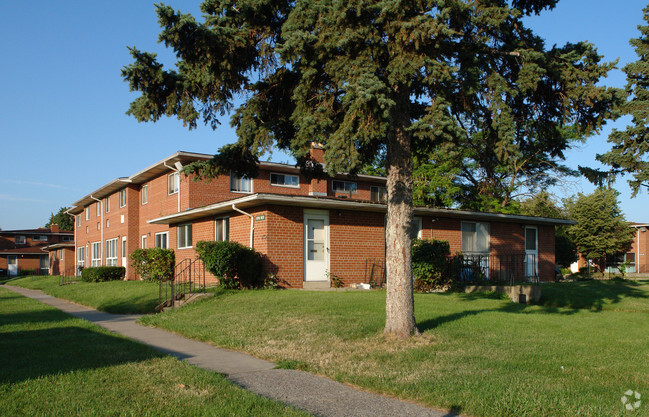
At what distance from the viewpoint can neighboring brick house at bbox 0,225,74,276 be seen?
60688mm

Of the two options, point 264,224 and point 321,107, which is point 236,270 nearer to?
point 264,224

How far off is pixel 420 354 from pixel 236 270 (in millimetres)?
9572

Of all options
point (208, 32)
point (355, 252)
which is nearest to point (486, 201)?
A: point (355, 252)

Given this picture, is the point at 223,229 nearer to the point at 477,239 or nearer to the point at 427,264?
the point at 427,264

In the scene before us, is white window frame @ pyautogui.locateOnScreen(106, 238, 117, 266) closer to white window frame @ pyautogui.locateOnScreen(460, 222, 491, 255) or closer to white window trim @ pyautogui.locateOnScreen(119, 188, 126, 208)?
white window trim @ pyautogui.locateOnScreen(119, 188, 126, 208)

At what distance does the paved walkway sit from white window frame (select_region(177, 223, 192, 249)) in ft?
41.7

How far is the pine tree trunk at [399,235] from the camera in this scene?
28.7 feet

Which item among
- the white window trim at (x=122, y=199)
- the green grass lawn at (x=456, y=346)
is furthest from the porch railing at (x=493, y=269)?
the white window trim at (x=122, y=199)

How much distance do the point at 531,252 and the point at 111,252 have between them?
2447 centimetres

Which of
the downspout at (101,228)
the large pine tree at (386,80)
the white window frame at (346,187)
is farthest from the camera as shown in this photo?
the downspout at (101,228)

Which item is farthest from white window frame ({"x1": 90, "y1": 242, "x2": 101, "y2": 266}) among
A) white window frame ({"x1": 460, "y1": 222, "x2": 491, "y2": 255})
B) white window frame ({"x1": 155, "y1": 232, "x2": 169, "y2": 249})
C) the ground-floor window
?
the ground-floor window

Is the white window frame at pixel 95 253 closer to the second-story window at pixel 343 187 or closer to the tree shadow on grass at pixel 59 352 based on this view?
the second-story window at pixel 343 187

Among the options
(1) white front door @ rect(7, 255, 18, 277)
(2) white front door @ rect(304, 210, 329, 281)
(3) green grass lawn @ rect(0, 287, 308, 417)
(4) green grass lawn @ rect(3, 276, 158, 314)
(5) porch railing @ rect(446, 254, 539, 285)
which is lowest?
(1) white front door @ rect(7, 255, 18, 277)

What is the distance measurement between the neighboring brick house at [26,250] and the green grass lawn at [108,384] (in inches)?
2100
